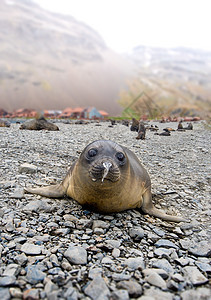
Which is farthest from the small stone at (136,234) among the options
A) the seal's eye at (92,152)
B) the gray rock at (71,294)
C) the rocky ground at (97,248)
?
the gray rock at (71,294)

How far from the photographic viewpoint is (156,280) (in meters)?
1.97

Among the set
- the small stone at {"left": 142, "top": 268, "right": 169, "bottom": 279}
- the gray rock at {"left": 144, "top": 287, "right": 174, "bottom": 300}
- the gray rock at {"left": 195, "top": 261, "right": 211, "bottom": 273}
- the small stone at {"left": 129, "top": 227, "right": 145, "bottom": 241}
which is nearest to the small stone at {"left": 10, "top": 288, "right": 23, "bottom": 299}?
the gray rock at {"left": 144, "top": 287, "right": 174, "bottom": 300}

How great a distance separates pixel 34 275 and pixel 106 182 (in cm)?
117

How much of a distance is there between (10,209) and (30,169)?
1588 mm

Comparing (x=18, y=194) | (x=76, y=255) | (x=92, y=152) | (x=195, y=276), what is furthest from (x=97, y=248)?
(x=18, y=194)

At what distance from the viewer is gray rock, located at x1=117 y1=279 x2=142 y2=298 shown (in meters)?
1.79

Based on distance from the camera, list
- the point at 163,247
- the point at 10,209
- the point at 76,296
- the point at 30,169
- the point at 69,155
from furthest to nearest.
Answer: the point at 69,155, the point at 30,169, the point at 10,209, the point at 163,247, the point at 76,296

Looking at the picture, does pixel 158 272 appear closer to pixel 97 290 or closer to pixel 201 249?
pixel 97 290

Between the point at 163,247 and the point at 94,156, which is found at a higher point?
the point at 94,156

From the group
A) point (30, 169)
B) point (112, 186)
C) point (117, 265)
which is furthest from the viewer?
point (30, 169)

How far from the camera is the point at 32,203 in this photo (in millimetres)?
3260

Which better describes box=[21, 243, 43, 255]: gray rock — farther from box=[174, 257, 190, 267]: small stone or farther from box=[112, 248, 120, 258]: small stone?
box=[174, 257, 190, 267]: small stone

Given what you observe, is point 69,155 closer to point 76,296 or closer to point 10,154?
point 10,154

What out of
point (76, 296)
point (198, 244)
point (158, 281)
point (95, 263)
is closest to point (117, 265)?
point (95, 263)
